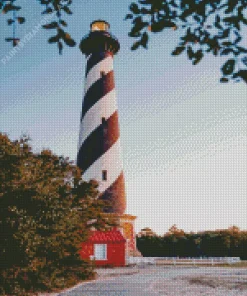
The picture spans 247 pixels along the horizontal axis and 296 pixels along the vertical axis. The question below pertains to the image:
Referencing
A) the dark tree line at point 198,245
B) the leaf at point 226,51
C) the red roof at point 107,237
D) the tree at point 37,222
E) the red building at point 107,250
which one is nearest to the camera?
the leaf at point 226,51

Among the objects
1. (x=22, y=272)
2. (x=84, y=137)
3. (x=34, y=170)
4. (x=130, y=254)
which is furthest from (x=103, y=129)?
(x=22, y=272)

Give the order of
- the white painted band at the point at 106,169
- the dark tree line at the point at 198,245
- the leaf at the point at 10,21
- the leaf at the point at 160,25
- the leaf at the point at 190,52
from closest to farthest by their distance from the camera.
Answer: the leaf at the point at 160,25, the leaf at the point at 10,21, the leaf at the point at 190,52, the white painted band at the point at 106,169, the dark tree line at the point at 198,245

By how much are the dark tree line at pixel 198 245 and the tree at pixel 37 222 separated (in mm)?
25184

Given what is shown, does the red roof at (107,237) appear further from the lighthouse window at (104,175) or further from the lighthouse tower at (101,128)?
the lighthouse window at (104,175)

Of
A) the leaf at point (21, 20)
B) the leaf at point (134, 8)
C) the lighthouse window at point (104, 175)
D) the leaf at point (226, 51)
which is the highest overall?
the lighthouse window at point (104, 175)

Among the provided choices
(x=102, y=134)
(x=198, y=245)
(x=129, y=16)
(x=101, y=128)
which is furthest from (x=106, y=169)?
(x=129, y=16)

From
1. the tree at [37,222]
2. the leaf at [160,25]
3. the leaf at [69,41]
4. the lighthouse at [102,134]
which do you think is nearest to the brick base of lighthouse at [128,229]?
the lighthouse at [102,134]

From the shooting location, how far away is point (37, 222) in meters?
9.21

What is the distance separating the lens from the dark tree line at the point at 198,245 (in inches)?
1341

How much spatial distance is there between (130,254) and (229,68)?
2263 cm

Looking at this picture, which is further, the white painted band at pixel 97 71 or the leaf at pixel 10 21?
the white painted band at pixel 97 71

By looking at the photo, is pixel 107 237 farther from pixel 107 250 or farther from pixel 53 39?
pixel 53 39

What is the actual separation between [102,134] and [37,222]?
14888mm

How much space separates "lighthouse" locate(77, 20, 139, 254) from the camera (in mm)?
23328
